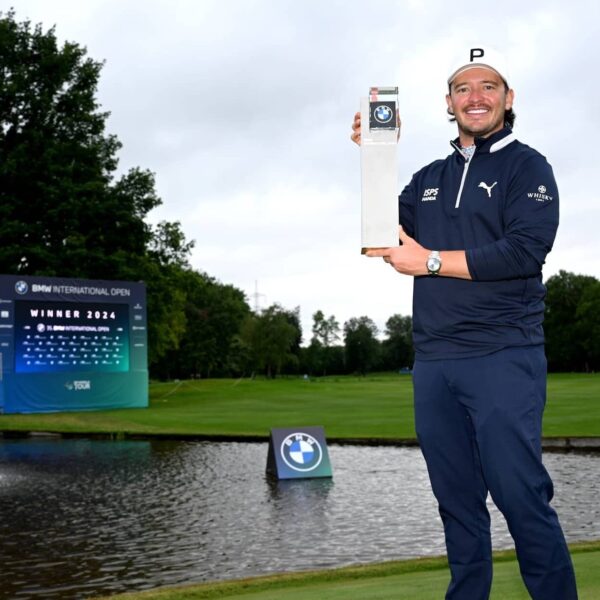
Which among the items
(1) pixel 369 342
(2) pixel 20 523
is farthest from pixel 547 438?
(1) pixel 369 342

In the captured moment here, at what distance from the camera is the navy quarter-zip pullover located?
3.46 meters

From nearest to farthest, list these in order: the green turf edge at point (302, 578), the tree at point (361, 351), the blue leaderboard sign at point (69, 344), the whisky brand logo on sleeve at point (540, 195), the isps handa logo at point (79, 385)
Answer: the whisky brand logo on sleeve at point (540, 195) → the green turf edge at point (302, 578) → the blue leaderboard sign at point (69, 344) → the isps handa logo at point (79, 385) → the tree at point (361, 351)

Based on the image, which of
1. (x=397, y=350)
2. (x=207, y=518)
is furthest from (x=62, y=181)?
(x=397, y=350)

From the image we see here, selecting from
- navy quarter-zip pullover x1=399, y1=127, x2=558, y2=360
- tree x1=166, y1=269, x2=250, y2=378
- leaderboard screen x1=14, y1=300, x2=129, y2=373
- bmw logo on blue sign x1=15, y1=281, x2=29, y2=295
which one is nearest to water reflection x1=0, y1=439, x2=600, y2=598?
navy quarter-zip pullover x1=399, y1=127, x2=558, y2=360

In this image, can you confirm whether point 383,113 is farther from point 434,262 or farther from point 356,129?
point 434,262

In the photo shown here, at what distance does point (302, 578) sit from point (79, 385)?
3216cm

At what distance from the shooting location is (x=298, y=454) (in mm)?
17656

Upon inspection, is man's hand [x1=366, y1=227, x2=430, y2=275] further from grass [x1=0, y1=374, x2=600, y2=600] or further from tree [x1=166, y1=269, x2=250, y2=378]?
tree [x1=166, y1=269, x2=250, y2=378]

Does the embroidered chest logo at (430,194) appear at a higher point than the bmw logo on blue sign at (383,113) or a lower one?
lower

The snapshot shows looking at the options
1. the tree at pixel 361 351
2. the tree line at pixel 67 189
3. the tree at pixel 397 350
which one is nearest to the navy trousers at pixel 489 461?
the tree line at pixel 67 189

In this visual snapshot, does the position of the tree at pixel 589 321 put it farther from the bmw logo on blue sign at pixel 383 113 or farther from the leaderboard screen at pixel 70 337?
the bmw logo on blue sign at pixel 383 113

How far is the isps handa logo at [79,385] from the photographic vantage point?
38812 mm

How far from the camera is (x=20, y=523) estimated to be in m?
13.3

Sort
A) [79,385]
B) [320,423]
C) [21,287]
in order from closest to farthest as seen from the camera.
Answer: [320,423], [21,287], [79,385]
